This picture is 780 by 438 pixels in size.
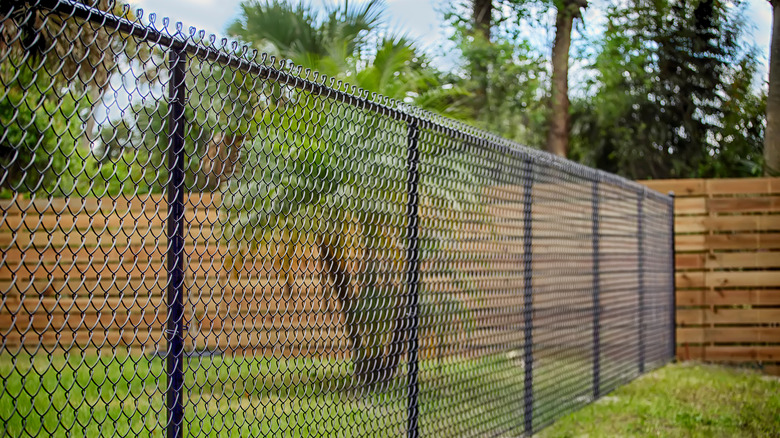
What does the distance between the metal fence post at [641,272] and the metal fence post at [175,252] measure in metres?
6.14

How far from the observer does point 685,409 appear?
5.83 meters

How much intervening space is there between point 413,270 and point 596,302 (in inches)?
128

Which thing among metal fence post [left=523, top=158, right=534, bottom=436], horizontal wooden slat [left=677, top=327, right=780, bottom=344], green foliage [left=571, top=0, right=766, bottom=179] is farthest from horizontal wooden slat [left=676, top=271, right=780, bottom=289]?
green foliage [left=571, top=0, right=766, bottom=179]

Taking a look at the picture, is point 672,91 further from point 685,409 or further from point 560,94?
point 685,409

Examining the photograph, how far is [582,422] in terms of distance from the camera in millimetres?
5359

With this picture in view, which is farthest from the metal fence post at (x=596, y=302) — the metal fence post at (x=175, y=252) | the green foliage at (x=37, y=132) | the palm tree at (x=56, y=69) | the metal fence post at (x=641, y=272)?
the metal fence post at (x=175, y=252)

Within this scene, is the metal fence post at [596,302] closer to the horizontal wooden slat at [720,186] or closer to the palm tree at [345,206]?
the horizontal wooden slat at [720,186]

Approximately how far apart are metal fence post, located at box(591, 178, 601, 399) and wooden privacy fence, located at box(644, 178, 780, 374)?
8.59ft

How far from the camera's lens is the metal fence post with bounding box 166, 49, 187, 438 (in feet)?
7.41

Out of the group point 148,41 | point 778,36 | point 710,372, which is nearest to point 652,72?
point 778,36

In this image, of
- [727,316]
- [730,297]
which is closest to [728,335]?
[727,316]

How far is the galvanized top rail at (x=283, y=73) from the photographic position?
2070mm

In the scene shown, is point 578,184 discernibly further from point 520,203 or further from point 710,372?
point 710,372

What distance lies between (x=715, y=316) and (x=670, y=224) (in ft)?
3.66
